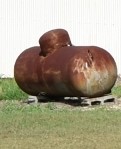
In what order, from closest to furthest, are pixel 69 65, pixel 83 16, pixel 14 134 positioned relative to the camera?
pixel 14 134, pixel 69 65, pixel 83 16

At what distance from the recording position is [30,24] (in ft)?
68.8

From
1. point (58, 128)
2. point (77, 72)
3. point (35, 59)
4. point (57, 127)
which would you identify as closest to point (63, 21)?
point (35, 59)

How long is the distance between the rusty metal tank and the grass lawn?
435 mm

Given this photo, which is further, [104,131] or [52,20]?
[52,20]

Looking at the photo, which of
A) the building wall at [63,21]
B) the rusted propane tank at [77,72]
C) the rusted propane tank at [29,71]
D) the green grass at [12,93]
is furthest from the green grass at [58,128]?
the building wall at [63,21]

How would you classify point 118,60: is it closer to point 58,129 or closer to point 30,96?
point 30,96

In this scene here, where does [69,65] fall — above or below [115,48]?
above

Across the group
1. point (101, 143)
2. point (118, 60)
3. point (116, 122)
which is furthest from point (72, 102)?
point (118, 60)

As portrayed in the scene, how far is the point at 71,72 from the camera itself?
512 inches

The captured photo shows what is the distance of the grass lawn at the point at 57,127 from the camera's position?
907 centimetres

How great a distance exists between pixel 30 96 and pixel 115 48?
710cm

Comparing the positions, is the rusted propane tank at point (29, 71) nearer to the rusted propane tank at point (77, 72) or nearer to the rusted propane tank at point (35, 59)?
the rusted propane tank at point (35, 59)

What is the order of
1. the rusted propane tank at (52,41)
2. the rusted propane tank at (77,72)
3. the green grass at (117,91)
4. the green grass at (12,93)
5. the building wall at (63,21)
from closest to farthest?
the rusted propane tank at (77,72) < the rusted propane tank at (52,41) < the green grass at (12,93) < the green grass at (117,91) < the building wall at (63,21)

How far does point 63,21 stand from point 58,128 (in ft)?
35.6
